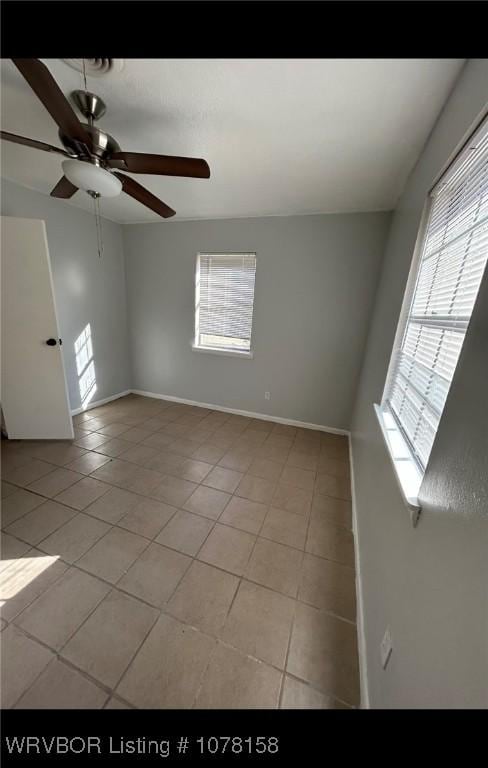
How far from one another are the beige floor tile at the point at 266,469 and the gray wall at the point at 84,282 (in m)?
2.44

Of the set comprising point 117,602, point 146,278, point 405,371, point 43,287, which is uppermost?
point 146,278

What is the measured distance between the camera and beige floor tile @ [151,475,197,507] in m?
1.86

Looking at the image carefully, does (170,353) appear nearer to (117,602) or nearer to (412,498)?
(117,602)

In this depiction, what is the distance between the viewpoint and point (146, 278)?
3.37m

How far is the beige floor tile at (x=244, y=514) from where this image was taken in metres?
1.67

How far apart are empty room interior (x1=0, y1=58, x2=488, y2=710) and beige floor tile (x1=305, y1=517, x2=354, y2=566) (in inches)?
0.7

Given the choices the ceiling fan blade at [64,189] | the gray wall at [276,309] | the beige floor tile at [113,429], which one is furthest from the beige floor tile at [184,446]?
the ceiling fan blade at [64,189]

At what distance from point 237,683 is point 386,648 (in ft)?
1.98

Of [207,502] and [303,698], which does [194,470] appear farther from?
[303,698]

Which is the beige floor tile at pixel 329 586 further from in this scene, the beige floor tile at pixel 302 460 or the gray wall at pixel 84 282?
the gray wall at pixel 84 282

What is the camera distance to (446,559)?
22.1 inches

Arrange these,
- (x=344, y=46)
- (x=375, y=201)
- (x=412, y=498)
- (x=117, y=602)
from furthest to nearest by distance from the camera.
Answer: (x=375, y=201) < (x=117, y=602) < (x=412, y=498) < (x=344, y=46)

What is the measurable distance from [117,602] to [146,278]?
344 centimetres
